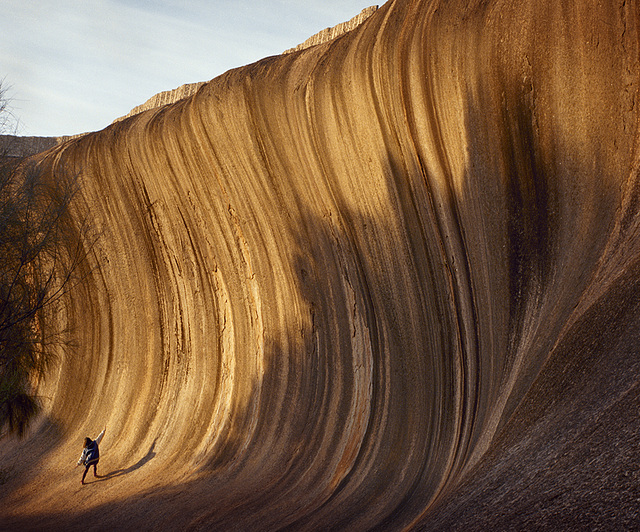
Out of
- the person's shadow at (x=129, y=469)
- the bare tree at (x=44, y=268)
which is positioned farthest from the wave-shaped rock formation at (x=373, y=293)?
the bare tree at (x=44, y=268)

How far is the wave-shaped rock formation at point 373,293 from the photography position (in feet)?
13.7

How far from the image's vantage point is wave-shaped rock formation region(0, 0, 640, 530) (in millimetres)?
4164

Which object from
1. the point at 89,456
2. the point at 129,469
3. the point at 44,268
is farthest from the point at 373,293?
the point at 44,268

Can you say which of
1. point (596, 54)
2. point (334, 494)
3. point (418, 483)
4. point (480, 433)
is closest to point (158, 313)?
point (334, 494)

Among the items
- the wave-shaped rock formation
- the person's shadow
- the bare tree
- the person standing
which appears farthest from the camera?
the bare tree

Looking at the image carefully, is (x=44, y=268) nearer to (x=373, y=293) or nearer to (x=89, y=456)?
(x=89, y=456)

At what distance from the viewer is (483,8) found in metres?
6.30

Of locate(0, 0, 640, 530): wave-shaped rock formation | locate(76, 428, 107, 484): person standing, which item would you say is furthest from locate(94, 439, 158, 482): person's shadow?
locate(76, 428, 107, 484): person standing

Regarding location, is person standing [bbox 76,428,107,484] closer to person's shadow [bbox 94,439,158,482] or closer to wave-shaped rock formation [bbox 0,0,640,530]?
person's shadow [bbox 94,439,158,482]

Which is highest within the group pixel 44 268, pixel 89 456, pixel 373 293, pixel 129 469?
pixel 44 268

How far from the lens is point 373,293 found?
778 cm

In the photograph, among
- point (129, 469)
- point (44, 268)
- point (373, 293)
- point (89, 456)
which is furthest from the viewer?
point (44, 268)

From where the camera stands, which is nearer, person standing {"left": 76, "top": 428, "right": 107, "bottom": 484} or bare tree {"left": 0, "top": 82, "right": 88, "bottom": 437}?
person standing {"left": 76, "top": 428, "right": 107, "bottom": 484}

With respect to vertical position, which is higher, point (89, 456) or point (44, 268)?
point (44, 268)
